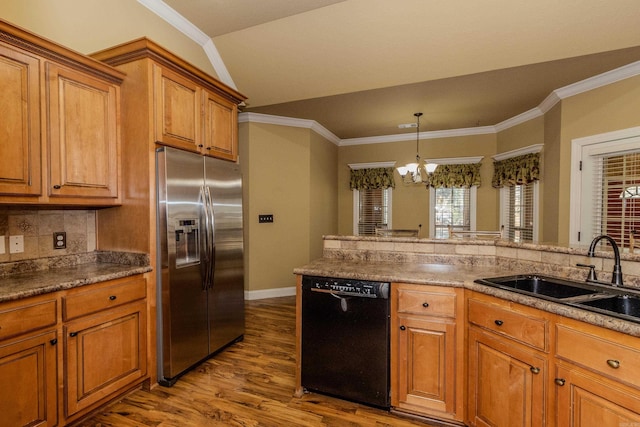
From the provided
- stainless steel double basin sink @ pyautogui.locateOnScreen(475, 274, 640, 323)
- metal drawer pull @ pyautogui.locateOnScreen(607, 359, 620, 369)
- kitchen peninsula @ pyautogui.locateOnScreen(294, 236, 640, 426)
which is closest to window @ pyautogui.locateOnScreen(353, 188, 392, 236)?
kitchen peninsula @ pyautogui.locateOnScreen(294, 236, 640, 426)

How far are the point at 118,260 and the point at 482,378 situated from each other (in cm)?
267

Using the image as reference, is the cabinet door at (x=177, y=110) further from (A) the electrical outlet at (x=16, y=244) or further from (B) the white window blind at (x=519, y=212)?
(B) the white window blind at (x=519, y=212)

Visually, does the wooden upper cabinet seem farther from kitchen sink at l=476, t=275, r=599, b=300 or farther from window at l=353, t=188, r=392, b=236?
window at l=353, t=188, r=392, b=236

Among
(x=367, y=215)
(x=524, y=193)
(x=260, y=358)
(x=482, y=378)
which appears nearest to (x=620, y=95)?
(x=524, y=193)

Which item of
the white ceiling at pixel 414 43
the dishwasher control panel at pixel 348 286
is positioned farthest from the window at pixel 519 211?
the dishwasher control panel at pixel 348 286

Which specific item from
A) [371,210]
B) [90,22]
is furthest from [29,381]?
[371,210]

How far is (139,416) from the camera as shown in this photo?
2090mm

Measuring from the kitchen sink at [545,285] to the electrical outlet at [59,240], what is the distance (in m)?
2.91

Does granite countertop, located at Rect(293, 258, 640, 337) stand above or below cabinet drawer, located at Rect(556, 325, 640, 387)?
above

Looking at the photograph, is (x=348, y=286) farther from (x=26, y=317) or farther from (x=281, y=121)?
(x=281, y=121)

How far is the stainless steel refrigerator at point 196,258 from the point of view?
2414 millimetres

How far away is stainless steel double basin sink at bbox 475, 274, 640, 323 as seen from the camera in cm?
154

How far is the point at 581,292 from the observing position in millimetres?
1781

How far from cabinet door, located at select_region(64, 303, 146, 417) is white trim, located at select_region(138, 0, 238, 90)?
2.38 m
